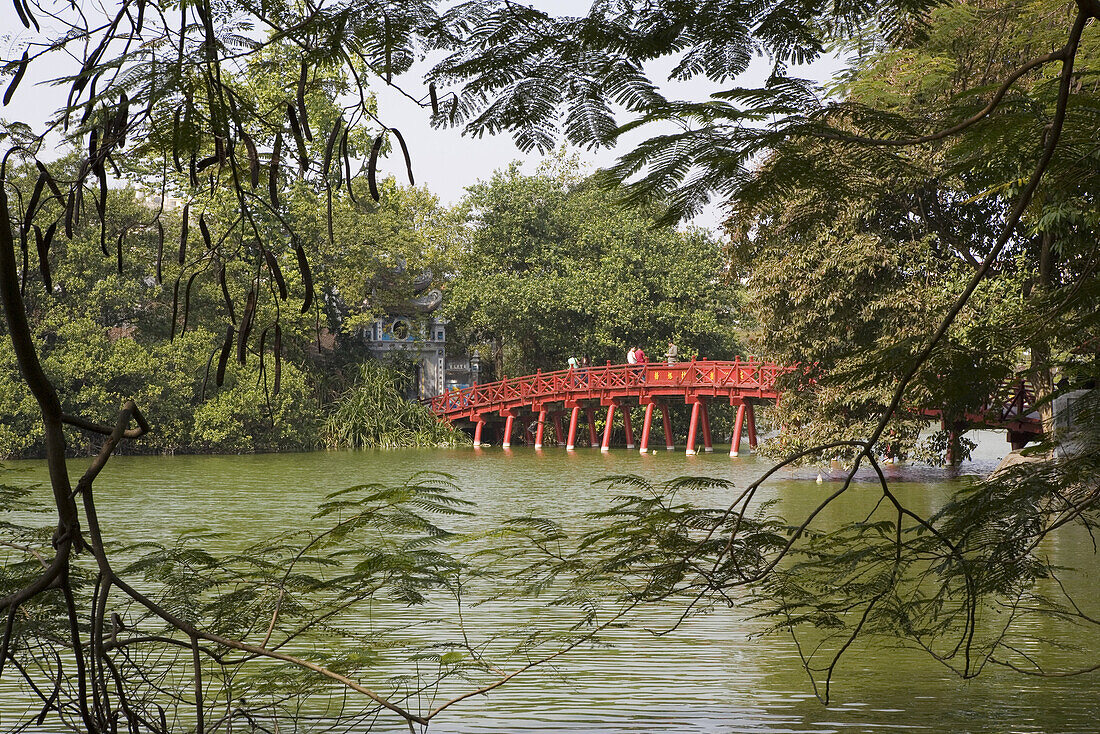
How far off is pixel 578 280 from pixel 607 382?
4663 millimetres

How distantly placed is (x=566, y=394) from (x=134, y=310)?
363 inches

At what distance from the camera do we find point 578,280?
2767cm

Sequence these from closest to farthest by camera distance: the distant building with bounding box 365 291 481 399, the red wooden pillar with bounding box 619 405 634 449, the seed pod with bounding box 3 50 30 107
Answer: the seed pod with bounding box 3 50 30 107, the red wooden pillar with bounding box 619 405 634 449, the distant building with bounding box 365 291 481 399

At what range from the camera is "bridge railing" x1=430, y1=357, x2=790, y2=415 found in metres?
21.4

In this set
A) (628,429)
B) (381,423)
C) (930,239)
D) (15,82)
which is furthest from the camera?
(628,429)

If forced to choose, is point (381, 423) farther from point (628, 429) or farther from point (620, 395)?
point (628, 429)

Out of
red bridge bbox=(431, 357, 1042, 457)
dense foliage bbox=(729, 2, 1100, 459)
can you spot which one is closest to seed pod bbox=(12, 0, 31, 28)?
dense foliage bbox=(729, 2, 1100, 459)

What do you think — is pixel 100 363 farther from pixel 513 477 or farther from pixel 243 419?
pixel 513 477

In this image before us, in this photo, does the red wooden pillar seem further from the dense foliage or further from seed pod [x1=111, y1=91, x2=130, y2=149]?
seed pod [x1=111, y1=91, x2=130, y2=149]

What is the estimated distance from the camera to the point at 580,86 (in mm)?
3217

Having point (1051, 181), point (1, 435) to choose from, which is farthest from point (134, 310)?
point (1051, 181)

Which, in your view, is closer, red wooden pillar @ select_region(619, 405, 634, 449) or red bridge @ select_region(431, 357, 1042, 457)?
red bridge @ select_region(431, 357, 1042, 457)

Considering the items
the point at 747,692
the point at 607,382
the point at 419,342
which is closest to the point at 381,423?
the point at 419,342

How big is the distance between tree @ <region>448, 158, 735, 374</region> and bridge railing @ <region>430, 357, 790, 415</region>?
7.52 ft
